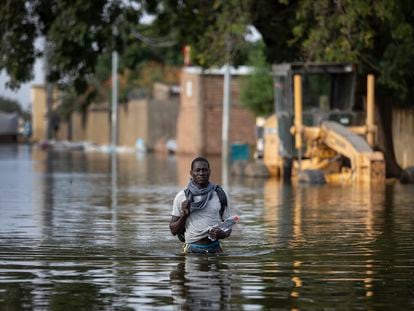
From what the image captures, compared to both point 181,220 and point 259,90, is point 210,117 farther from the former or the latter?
point 181,220

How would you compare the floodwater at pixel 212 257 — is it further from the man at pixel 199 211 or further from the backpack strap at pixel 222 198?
the backpack strap at pixel 222 198

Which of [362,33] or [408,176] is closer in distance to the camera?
[362,33]

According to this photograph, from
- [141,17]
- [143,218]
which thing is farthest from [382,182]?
[143,218]

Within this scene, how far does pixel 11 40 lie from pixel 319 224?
19370 mm

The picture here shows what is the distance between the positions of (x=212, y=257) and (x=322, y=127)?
73.1 ft

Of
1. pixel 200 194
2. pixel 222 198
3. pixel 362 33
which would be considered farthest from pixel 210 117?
pixel 200 194

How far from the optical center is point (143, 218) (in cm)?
2308

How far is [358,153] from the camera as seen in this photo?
117 ft

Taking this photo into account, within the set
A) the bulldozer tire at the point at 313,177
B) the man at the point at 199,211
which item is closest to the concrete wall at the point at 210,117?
the bulldozer tire at the point at 313,177

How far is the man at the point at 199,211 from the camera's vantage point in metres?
15.0

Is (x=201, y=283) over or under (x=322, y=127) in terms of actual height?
under

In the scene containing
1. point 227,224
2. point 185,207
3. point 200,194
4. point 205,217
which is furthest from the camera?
point 205,217

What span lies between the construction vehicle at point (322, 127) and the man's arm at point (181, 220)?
2100 centimetres

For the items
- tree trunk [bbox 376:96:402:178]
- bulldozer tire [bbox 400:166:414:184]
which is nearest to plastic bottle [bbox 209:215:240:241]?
bulldozer tire [bbox 400:166:414:184]
